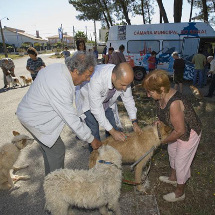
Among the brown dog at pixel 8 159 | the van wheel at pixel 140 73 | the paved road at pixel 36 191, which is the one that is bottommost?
the paved road at pixel 36 191

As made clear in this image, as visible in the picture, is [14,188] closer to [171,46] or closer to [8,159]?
[8,159]

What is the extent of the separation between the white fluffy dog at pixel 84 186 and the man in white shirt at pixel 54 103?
315 mm

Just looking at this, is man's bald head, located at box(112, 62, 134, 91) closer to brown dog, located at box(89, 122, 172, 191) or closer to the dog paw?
brown dog, located at box(89, 122, 172, 191)

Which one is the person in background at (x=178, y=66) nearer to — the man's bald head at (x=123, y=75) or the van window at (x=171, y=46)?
the van window at (x=171, y=46)

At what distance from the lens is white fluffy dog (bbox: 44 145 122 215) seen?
79.7 inches

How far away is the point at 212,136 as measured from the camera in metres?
4.74

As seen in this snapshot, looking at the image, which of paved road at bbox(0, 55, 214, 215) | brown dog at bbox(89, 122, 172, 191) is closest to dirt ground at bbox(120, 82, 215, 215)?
paved road at bbox(0, 55, 214, 215)

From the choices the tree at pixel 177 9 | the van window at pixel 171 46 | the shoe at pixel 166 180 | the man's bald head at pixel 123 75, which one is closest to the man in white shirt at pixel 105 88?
the man's bald head at pixel 123 75

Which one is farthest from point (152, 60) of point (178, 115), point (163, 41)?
point (178, 115)

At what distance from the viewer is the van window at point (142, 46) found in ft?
36.6

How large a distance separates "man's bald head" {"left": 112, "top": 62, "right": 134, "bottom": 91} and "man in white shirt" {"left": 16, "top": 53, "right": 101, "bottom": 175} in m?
0.46

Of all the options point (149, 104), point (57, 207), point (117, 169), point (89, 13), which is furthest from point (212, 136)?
point (89, 13)

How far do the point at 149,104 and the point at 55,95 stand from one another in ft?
19.6

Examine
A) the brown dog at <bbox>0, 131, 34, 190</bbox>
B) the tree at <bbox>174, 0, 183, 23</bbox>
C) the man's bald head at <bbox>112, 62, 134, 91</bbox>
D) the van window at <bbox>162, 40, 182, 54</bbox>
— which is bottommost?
the brown dog at <bbox>0, 131, 34, 190</bbox>
